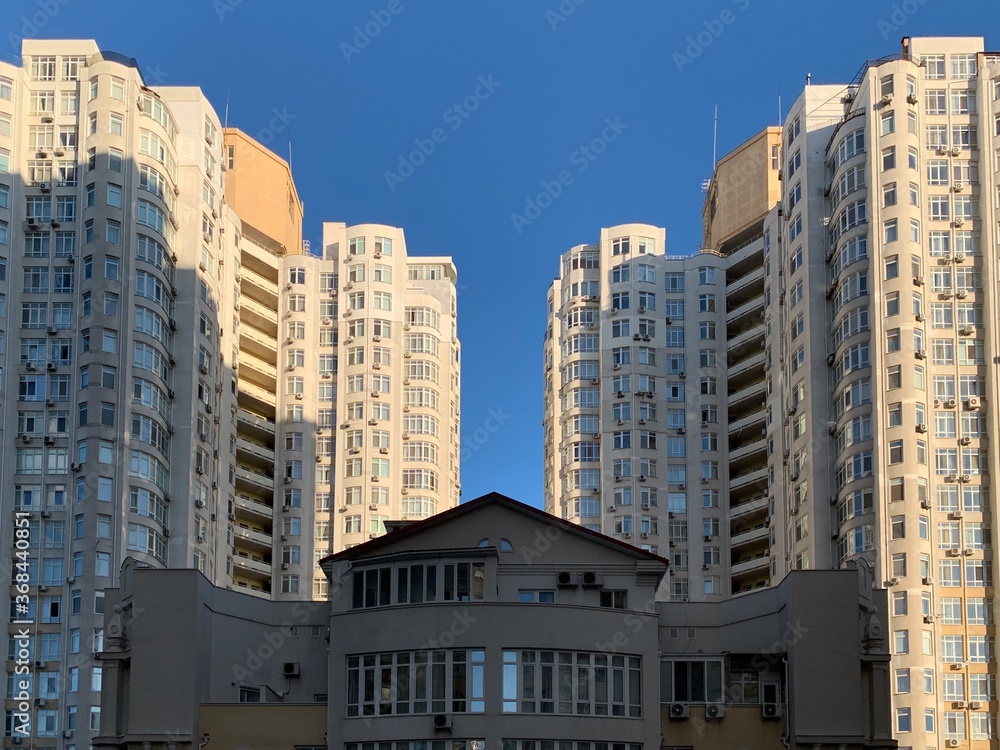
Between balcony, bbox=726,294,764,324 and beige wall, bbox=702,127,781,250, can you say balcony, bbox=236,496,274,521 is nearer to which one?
balcony, bbox=726,294,764,324

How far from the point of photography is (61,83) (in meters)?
105

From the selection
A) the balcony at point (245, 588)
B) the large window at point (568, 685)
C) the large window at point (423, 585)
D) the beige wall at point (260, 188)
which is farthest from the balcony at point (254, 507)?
the large window at point (568, 685)

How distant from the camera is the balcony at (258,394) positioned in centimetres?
12394

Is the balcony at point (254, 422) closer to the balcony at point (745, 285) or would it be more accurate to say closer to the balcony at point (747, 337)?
the balcony at point (747, 337)

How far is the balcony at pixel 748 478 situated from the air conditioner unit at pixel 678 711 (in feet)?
188

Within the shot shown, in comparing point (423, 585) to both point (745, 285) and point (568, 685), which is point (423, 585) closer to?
point (568, 685)

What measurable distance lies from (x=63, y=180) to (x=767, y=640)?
57214 millimetres

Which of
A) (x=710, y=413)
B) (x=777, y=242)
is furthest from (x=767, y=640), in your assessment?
(x=710, y=413)

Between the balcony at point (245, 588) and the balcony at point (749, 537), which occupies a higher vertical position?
the balcony at point (749, 537)

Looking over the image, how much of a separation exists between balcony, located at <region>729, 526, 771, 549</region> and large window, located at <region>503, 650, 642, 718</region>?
185 ft

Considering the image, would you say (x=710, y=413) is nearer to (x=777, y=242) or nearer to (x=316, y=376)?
(x=777, y=242)

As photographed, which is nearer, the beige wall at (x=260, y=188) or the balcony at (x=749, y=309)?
the balcony at (x=749, y=309)

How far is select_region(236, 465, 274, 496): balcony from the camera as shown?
121 m

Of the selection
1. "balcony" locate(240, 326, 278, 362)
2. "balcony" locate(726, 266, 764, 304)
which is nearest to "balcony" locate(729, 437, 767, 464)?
"balcony" locate(726, 266, 764, 304)
